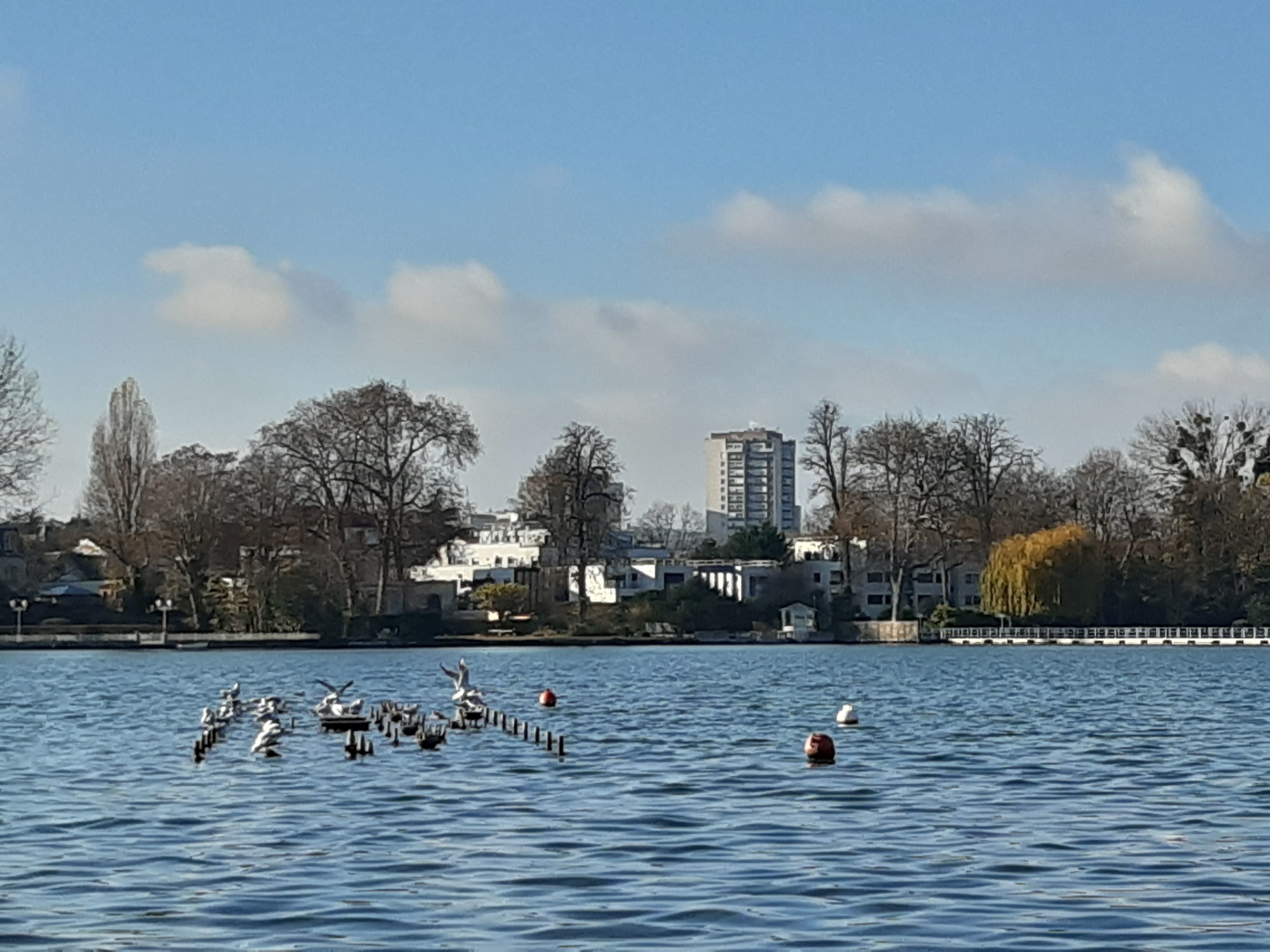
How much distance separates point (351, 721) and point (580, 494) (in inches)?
2502

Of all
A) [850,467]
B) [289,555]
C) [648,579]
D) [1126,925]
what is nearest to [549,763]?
[1126,925]

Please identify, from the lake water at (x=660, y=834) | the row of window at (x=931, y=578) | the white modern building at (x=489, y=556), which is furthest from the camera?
the white modern building at (x=489, y=556)

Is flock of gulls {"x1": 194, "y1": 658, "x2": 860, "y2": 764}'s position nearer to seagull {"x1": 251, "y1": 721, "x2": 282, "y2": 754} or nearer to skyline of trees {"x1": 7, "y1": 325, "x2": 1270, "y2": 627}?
seagull {"x1": 251, "y1": 721, "x2": 282, "y2": 754}

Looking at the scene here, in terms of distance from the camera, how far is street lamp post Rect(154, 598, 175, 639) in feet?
302

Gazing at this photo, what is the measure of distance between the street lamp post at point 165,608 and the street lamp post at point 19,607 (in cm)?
581

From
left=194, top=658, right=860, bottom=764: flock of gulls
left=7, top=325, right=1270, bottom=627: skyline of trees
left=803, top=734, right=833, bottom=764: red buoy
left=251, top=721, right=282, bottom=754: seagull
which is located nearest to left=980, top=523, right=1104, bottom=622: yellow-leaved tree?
A: left=7, top=325, right=1270, bottom=627: skyline of trees

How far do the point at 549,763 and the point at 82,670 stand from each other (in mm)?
43484

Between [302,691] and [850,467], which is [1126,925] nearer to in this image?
[302,691]

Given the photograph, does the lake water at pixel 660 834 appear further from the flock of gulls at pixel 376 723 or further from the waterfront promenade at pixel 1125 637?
the waterfront promenade at pixel 1125 637

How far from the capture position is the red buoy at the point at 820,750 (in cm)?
3148

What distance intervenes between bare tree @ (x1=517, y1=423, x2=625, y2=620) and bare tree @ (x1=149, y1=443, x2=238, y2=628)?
1650 centimetres

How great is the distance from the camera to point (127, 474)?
93.0 m

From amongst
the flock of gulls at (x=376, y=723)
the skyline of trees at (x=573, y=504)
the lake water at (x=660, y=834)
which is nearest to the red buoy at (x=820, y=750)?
the flock of gulls at (x=376, y=723)

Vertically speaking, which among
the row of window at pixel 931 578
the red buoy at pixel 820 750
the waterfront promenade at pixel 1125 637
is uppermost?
the row of window at pixel 931 578
